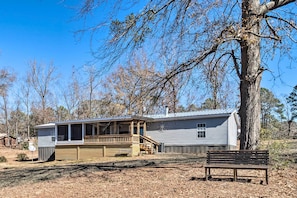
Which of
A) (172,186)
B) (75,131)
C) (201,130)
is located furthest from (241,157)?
(75,131)

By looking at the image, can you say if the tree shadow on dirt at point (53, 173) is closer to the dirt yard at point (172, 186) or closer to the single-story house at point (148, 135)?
the dirt yard at point (172, 186)

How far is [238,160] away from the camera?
23.0 feet

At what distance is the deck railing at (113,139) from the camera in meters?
20.8

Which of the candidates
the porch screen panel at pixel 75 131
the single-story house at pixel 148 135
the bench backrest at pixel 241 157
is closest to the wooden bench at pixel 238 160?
the bench backrest at pixel 241 157

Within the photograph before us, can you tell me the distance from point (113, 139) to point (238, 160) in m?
15.4

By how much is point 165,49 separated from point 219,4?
174 centimetres

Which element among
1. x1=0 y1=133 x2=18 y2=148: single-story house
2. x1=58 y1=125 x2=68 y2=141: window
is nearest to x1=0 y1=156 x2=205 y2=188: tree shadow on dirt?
x1=58 y1=125 x2=68 y2=141: window

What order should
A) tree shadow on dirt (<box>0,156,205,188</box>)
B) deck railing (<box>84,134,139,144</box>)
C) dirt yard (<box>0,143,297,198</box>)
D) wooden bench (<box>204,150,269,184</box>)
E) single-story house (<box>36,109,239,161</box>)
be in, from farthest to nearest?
single-story house (<box>36,109,239,161</box>)
deck railing (<box>84,134,139,144</box>)
tree shadow on dirt (<box>0,156,205,188</box>)
wooden bench (<box>204,150,269,184</box>)
dirt yard (<box>0,143,297,198</box>)

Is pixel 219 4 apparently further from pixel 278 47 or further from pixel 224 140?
pixel 224 140

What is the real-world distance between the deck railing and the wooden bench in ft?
44.8

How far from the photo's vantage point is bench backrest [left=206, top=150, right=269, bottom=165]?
6672mm

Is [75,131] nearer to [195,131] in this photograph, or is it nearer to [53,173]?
[195,131]

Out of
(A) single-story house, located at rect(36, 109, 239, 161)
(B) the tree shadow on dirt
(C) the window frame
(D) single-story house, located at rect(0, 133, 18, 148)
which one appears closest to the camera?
(B) the tree shadow on dirt

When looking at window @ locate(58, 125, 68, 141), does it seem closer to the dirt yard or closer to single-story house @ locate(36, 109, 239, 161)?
single-story house @ locate(36, 109, 239, 161)
